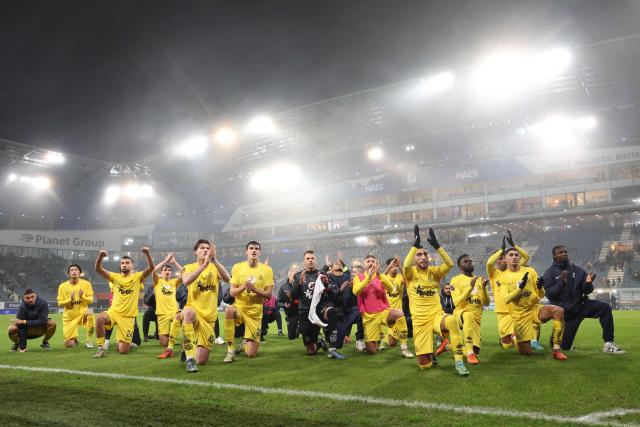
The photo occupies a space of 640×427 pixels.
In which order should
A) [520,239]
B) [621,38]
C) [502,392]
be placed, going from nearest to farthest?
[502,392], [621,38], [520,239]

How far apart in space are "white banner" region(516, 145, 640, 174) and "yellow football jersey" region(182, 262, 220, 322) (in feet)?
125

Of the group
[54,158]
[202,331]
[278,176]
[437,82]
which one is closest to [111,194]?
[54,158]

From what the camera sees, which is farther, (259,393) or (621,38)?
(621,38)

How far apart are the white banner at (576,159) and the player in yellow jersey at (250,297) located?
37004 millimetres

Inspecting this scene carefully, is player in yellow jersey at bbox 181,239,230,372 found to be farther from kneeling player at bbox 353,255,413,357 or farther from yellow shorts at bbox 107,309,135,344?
yellow shorts at bbox 107,309,135,344

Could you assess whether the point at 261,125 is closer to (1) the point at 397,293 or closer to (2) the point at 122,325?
(2) the point at 122,325

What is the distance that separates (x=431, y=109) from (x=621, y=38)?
11.2 meters

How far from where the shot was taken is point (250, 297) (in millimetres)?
8789

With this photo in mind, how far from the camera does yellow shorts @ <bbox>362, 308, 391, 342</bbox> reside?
366 inches

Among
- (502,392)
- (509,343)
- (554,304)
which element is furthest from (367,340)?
(502,392)

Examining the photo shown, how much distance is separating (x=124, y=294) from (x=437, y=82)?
72.6 ft

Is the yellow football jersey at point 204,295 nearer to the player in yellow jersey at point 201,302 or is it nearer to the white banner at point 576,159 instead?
the player in yellow jersey at point 201,302

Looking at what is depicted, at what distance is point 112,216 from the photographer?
→ 2002 inches

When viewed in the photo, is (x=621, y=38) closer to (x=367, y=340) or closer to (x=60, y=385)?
(x=367, y=340)
